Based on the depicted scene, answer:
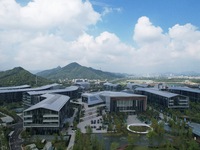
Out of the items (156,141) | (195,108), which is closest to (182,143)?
(156,141)

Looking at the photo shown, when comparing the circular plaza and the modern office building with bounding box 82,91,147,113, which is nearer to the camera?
the circular plaza

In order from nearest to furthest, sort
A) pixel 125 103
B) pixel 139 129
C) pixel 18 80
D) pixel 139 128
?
pixel 139 129 < pixel 139 128 < pixel 125 103 < pixel 18 80

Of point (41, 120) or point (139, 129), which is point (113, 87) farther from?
point (41, 120)

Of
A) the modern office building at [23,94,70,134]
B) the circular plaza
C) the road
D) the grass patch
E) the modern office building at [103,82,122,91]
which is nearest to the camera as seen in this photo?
the road

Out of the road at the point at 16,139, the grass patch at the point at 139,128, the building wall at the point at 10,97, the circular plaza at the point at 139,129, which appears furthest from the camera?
the building wall at the point at 10,97

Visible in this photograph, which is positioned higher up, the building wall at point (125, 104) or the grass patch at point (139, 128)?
the building wall at point (125, 104)

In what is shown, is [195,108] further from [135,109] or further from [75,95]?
[75,95]

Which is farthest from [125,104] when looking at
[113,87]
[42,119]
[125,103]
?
[113,87]

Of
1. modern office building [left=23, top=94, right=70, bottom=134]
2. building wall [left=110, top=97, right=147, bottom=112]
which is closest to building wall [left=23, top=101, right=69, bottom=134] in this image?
modern office building [left=23, top=94, right=70, bottom=134]

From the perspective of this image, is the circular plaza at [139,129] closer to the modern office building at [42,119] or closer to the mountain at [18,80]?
the modern office building at [42,119]

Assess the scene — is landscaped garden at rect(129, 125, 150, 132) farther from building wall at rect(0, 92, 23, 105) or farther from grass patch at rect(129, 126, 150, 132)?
building wall at rect(0, 92, 23, 105)

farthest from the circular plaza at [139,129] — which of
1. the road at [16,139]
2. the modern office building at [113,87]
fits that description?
the modern office building at [113,87]
